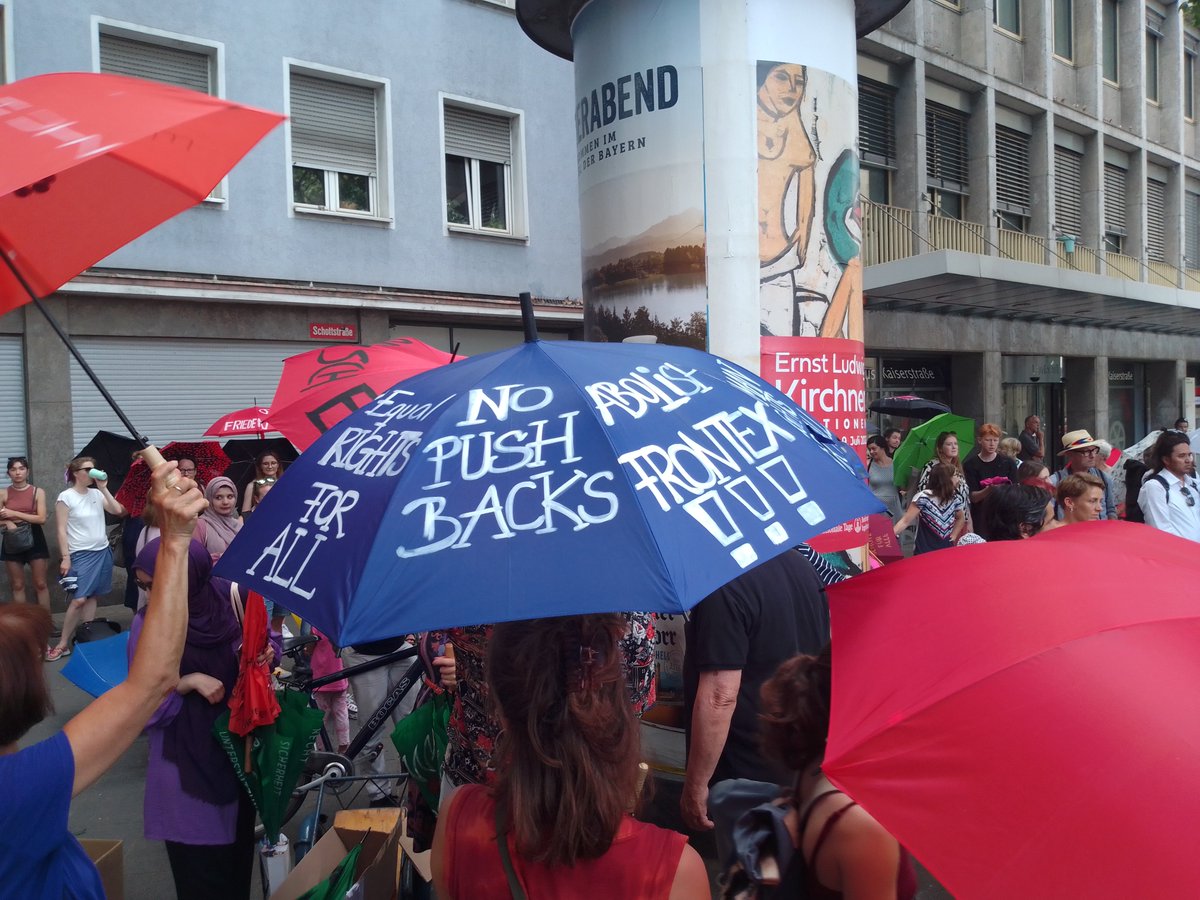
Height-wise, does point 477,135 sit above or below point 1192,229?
below

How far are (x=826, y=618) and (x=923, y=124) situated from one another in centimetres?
1537

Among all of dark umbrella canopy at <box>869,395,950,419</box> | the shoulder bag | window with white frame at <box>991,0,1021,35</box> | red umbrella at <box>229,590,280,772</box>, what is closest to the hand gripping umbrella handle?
red umbrella at <box>229,590,280,772</box>

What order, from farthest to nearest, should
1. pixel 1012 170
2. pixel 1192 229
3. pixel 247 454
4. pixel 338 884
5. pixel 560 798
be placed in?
pixel 1192 229 < pixel 1012 170 < pixel 247 454 < pixel 338 884 < pixel 560 798

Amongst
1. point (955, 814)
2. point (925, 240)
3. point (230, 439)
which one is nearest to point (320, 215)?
point (230, 439)

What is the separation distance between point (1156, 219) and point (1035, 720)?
1041 inches

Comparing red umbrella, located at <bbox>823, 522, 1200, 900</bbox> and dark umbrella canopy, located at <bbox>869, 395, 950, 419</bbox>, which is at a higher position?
dark umbrella canopy, located at <bbox>869, 395, 950, 419</bbox>

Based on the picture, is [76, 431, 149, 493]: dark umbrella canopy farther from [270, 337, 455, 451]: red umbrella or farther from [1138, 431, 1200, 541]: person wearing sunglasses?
[1138, 431, 1200, 541]: person wearing sunglasses

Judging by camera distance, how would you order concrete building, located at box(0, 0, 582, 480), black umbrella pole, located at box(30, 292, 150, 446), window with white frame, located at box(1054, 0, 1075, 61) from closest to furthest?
1. black umbrella pole, located at box(30, 292, 150, 446)
2. concrete building, located at box(0, 0, 582, 480)
3. window with white frame, located at box(1054, 0, 1075, 61)

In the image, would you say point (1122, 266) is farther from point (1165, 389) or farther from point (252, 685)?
point (252, 685)

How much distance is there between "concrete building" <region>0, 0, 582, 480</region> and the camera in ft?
35.7

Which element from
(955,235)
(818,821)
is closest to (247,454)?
(818,821)

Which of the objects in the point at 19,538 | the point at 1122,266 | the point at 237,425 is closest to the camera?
the point at 237,425

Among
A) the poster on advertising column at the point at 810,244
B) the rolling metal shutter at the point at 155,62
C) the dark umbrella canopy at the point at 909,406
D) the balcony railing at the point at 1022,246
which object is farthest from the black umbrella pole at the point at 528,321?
the balcony railing at the point at 1022,246

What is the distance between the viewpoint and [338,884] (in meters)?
2.54
